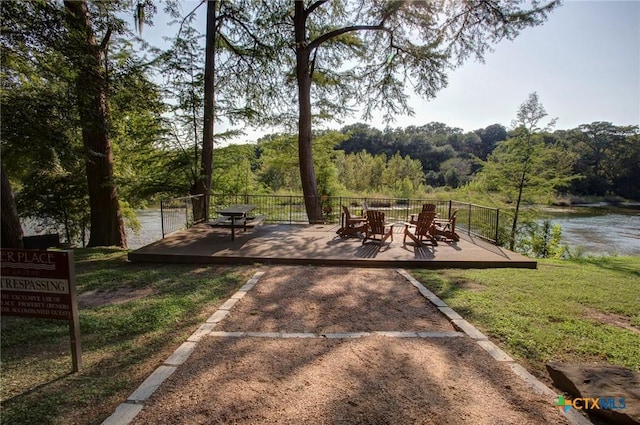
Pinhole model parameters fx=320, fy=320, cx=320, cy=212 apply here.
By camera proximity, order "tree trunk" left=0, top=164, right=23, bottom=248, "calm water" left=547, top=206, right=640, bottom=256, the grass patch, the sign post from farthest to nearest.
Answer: "calm water" left=547, top=206, right=640, bottom=256, "tree trunk" left=0, top=164, right=23, bottom=248, the sign post, the grass patch

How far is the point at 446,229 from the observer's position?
845cm

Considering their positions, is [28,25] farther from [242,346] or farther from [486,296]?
[486,296]

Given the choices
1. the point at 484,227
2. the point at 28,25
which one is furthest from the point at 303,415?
the point at 484,227

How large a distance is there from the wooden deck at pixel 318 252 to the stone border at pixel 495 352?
178 cm

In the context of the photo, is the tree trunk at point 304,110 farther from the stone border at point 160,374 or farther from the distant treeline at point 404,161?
the stone border at point 160,374

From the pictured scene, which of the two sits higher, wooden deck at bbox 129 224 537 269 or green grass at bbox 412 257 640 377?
wooden deck at bbox 129 224 537 269

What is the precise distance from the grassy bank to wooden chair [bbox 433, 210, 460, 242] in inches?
86.6

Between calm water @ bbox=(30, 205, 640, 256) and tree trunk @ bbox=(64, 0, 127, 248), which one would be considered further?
calm water @ bbox=(30, 205, 640, 256)

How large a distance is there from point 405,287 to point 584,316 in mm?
2128

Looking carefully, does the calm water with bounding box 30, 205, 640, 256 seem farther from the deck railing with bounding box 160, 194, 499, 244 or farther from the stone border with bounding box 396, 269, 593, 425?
the stone border with bounding box 396, 269, 593, 425

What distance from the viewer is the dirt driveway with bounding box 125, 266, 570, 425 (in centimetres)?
205

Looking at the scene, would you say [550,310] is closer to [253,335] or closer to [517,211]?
[253,335]

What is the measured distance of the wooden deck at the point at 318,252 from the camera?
6129 mm

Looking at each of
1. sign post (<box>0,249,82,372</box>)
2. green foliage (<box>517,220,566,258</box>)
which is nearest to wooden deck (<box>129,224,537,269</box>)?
sign post (<box>0,249,82,372</box>)
